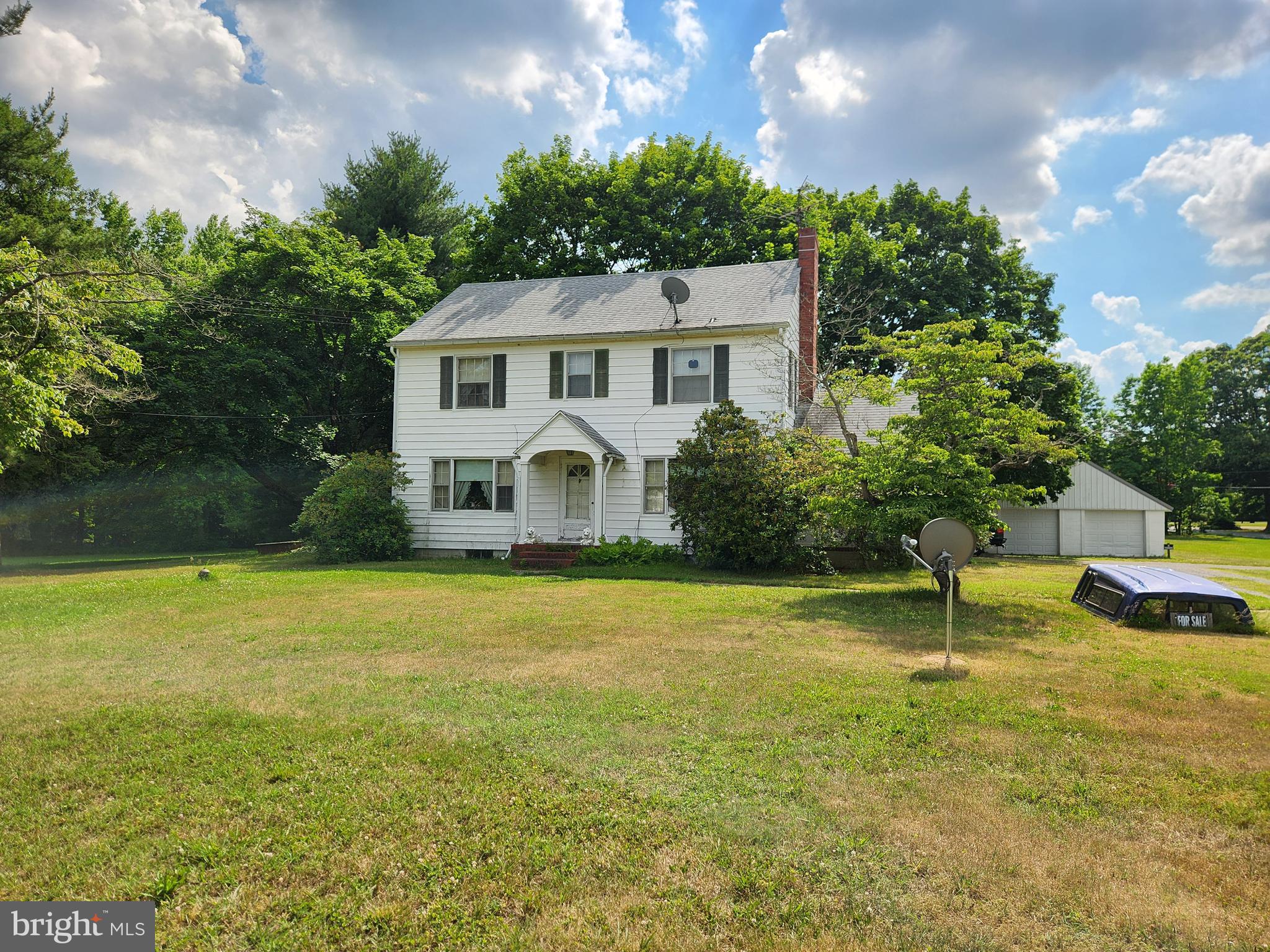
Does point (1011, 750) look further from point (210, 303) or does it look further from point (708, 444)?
point (210, 303)

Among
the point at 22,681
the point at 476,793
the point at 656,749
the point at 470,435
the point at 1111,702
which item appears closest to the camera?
the point at 476,793

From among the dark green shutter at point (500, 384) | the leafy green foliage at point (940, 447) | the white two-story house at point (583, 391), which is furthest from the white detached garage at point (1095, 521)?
the dark green shutter at point (500, 384)

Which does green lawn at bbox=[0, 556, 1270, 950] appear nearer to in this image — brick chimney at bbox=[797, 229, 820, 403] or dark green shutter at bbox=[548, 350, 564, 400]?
dark green shutter at bbox=[548, 350, 564, 400]

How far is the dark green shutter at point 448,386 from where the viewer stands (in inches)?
792

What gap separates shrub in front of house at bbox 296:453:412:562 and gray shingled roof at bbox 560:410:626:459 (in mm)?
5245

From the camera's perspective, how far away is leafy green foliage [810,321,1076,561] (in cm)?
1092

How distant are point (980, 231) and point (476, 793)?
3206 centimetres

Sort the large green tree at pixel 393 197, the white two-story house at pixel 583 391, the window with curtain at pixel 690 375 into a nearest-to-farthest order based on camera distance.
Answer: the white two-story house at pixel 583 391, the window with curtain at pixel 690 375, the large green tree at pixel 393 197

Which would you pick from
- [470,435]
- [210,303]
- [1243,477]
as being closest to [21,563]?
[210,303]

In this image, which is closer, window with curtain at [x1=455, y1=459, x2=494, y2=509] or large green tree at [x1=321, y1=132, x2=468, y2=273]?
window with curtain at [x1=455, y1=459, x2=494, y2=509]

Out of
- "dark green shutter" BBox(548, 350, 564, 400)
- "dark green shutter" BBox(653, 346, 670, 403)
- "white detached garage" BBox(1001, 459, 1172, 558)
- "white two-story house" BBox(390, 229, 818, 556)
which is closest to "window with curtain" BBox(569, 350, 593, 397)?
"white two-story house" BBox(390, 229, 818, 556)

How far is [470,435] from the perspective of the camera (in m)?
19.9

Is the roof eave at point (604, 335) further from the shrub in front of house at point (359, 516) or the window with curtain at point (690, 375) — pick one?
the shrub in front of house at point (359, 516)

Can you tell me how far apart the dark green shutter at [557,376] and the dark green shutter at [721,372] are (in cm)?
418
